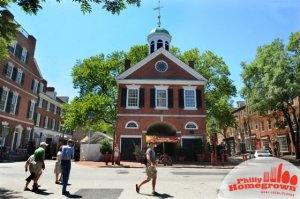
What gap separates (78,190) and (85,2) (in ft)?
21.1

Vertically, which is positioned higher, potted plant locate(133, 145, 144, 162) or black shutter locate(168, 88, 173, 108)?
black shutter locate(168, 88, 173, 108)

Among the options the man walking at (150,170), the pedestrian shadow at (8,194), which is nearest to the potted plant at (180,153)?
the man walking at (150,170)

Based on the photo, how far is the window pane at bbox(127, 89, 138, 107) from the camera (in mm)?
26984

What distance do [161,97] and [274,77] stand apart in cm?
1342

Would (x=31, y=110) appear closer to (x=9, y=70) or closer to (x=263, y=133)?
(x=9, y=70)

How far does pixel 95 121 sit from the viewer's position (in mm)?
33281

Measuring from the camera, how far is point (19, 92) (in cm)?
3203

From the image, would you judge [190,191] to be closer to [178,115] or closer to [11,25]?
[11,25]

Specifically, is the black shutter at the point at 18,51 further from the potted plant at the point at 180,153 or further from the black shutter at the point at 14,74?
the potted plant at the point at 180,153

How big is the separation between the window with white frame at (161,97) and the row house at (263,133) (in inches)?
542

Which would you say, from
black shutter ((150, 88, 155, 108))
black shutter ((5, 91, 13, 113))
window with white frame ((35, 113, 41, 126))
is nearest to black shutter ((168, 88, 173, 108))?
black shutter ((150, 88, 155, 108))

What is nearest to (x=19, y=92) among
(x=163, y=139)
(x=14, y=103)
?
(x=14, y=103)

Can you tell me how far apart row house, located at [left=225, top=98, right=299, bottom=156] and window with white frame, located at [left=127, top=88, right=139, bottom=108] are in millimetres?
16557

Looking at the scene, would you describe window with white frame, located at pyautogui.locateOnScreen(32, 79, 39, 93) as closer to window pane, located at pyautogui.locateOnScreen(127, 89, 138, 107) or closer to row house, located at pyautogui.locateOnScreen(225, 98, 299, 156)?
window pane, located at pyautogui.locateOnScreen(127, 89, 138, 107)
